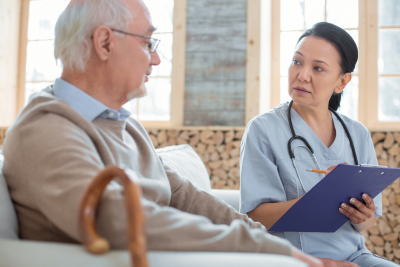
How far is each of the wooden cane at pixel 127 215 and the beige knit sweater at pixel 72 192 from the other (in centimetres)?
4

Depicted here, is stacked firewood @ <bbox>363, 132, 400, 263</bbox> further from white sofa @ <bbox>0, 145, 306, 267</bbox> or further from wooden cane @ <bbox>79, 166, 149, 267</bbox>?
wooden cane @ <bbox>79, 166, 149, 267</bbox>

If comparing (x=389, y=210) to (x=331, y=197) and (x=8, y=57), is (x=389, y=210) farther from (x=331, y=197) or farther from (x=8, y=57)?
(x=8, y=57)

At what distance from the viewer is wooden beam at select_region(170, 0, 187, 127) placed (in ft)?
9.14

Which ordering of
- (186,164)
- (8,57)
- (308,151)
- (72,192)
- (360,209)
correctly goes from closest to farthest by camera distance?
(72,192) < (360,209) < (308,151) < (186,164) < (8,57)

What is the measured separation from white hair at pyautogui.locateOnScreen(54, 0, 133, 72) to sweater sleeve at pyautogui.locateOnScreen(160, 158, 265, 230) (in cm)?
46

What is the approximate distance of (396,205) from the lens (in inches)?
98.2

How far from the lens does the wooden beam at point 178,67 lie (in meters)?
2.79

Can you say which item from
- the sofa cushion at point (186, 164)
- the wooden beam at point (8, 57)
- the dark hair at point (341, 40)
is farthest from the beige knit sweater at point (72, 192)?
the wooden beam at point (8, 57)

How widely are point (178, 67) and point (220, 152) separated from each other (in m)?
0.73

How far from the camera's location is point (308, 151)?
1.44 m

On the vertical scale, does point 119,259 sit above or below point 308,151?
below

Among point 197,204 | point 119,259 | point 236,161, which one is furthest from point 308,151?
point 236,161

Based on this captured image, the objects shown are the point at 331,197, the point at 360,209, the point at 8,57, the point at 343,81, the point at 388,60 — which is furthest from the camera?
the point at 8,57

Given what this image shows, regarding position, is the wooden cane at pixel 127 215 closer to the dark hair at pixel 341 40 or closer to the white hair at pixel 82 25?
the white hair at pixel 82 25
